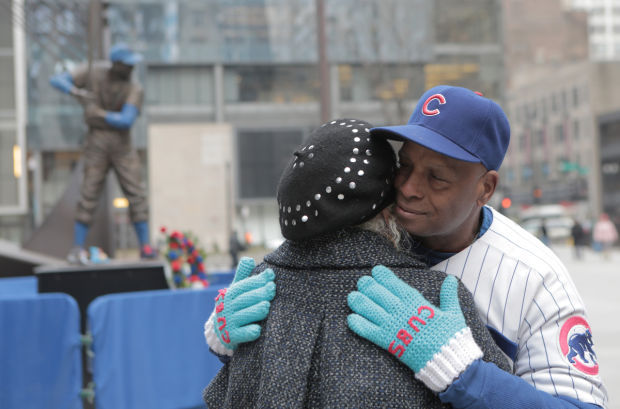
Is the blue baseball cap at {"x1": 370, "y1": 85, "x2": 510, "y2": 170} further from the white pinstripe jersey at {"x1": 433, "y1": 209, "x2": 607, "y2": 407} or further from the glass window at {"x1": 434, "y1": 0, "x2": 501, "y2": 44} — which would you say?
the glass window at {"x1": 434, "y1": 0, "x2": 501, "y2": 44}

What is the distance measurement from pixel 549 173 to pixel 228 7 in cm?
4158

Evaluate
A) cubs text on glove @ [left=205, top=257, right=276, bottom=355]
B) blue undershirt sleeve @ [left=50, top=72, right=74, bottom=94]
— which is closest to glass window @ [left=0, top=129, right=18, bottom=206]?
blue undershirt sleeve @ [left=50, top=72, right=74, bottom=94]

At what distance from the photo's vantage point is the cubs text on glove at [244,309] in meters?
A: 1.73

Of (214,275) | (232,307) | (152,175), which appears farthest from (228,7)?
(232,307)

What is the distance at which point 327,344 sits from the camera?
1601 millimetres

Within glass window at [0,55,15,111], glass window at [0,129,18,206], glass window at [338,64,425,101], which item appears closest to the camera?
glass window at [338,64,425,101]

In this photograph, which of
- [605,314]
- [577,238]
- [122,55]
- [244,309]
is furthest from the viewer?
[577,238]

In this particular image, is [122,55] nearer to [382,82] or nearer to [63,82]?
[63,82]

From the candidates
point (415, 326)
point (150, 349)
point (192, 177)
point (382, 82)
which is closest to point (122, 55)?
point (150, 349)

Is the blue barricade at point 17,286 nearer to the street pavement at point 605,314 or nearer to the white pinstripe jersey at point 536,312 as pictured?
the street pavement at point 605,314

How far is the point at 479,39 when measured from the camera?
1818 inches

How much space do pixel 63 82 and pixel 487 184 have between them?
25.0ft

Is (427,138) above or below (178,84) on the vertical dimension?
below

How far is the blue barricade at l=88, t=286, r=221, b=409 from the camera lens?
5258 millimetres
